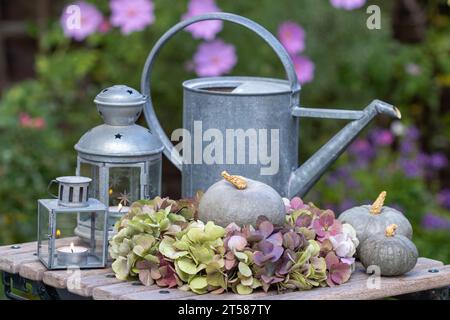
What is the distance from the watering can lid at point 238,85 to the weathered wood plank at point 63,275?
0.55 metres

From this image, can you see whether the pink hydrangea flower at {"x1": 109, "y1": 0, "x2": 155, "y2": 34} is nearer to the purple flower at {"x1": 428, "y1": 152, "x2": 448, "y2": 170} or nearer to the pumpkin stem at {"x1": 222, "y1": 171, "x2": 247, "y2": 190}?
the purple flower at {"x1": 428, "y1": 152, "x2": 448, "y2": 170}

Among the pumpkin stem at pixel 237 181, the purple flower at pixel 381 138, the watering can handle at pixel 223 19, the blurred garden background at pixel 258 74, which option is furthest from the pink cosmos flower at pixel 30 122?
the pumpkin stem at pixel 237 181

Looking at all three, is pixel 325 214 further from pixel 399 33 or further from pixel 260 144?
pixel 399 33

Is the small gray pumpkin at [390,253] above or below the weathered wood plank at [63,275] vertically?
above

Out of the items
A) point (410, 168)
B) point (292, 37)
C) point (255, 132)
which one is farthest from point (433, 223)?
point (255, 132)

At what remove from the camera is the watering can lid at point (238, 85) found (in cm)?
267

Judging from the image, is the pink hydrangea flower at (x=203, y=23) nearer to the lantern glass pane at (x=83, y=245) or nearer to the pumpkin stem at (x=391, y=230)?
the lantern glass pane at (x=83, y=245)

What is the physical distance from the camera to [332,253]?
2232 millimetres

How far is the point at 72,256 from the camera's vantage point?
2.33m

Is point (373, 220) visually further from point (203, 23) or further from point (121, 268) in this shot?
point (203, 23)

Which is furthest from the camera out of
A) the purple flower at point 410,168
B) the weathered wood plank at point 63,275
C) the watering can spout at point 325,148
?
the purple flower at point 410,168

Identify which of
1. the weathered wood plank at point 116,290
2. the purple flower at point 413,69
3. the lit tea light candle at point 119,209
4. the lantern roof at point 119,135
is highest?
the lantern roof at point 119,135

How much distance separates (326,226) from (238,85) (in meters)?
0.60

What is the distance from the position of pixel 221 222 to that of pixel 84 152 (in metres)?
0.41
